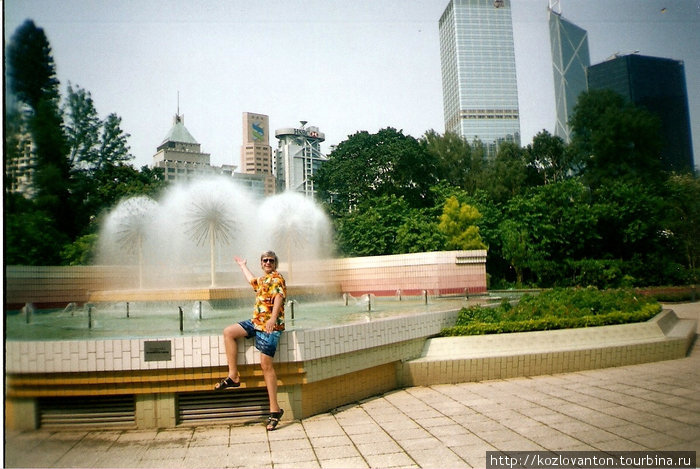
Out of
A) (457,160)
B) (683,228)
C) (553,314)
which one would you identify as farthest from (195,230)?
(457,160)

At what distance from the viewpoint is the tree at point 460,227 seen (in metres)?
20.8

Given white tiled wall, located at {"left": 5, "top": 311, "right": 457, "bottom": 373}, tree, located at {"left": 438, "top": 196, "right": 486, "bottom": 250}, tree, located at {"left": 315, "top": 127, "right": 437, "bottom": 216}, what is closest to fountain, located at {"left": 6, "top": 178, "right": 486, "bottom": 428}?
white tiled wall, located at {"left": 5, "top": 311, "right": 457, "bottom": 373}

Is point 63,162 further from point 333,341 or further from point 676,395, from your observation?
point 676,395

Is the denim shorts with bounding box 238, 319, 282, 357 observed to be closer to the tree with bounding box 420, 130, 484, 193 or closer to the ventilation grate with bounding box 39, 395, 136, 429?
the ventilation grate with bounding box 39, 395, 136, 429

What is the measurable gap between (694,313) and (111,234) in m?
17.4

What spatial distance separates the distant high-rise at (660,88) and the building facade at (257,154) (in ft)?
25.8

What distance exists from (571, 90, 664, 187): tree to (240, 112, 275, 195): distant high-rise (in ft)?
24.7

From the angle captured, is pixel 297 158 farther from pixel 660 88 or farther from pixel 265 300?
pixel 265 300

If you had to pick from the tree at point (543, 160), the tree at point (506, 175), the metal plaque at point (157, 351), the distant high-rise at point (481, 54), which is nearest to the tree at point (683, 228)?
the tree at point (543, 160)

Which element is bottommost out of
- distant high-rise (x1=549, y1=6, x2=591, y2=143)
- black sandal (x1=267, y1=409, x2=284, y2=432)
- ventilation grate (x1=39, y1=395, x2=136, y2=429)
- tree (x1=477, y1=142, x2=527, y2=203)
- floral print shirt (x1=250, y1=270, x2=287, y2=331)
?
black sandal (x1=267, y1=409, x2=284, y2=432)

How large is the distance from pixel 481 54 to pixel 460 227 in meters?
11.9

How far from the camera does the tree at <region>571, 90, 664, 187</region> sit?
26.2 feet

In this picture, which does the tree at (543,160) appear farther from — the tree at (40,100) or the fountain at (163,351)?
the tree at (40,100)

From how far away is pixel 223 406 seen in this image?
4586mm
